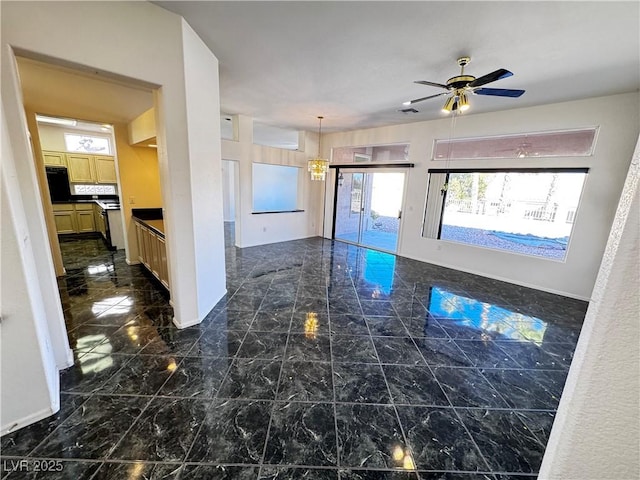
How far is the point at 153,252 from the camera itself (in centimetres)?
378

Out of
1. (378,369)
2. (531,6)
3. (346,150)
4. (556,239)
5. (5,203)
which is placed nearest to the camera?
(5,203)

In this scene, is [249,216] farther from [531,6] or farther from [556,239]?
[556,239]

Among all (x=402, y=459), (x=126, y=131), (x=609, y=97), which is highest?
(x=609, y=97)

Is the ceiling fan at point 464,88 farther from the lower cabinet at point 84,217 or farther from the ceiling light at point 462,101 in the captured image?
the lower cabinet at point 84,217

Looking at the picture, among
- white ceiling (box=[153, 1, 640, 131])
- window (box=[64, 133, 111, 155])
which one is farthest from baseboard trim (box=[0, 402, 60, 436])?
window (box=[64, 133, 111, 155])

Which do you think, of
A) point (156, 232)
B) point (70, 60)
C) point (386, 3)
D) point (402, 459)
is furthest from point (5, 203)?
point (386, 3)

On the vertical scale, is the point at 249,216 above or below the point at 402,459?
above

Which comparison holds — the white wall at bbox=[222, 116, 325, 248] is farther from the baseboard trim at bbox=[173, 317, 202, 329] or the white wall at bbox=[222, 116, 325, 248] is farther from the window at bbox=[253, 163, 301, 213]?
the baseboard trim at bbox=[173, 317, 202, 329]

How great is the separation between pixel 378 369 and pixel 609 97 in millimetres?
4978

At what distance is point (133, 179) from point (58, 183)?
3619 mm

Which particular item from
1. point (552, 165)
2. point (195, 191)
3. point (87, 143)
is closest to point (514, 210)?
point (552, 165)

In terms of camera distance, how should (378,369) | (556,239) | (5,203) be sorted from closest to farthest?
(5,203) < (378,369) < (556,239)

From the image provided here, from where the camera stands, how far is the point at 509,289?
432cm

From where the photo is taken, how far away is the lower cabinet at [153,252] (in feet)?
11.1
